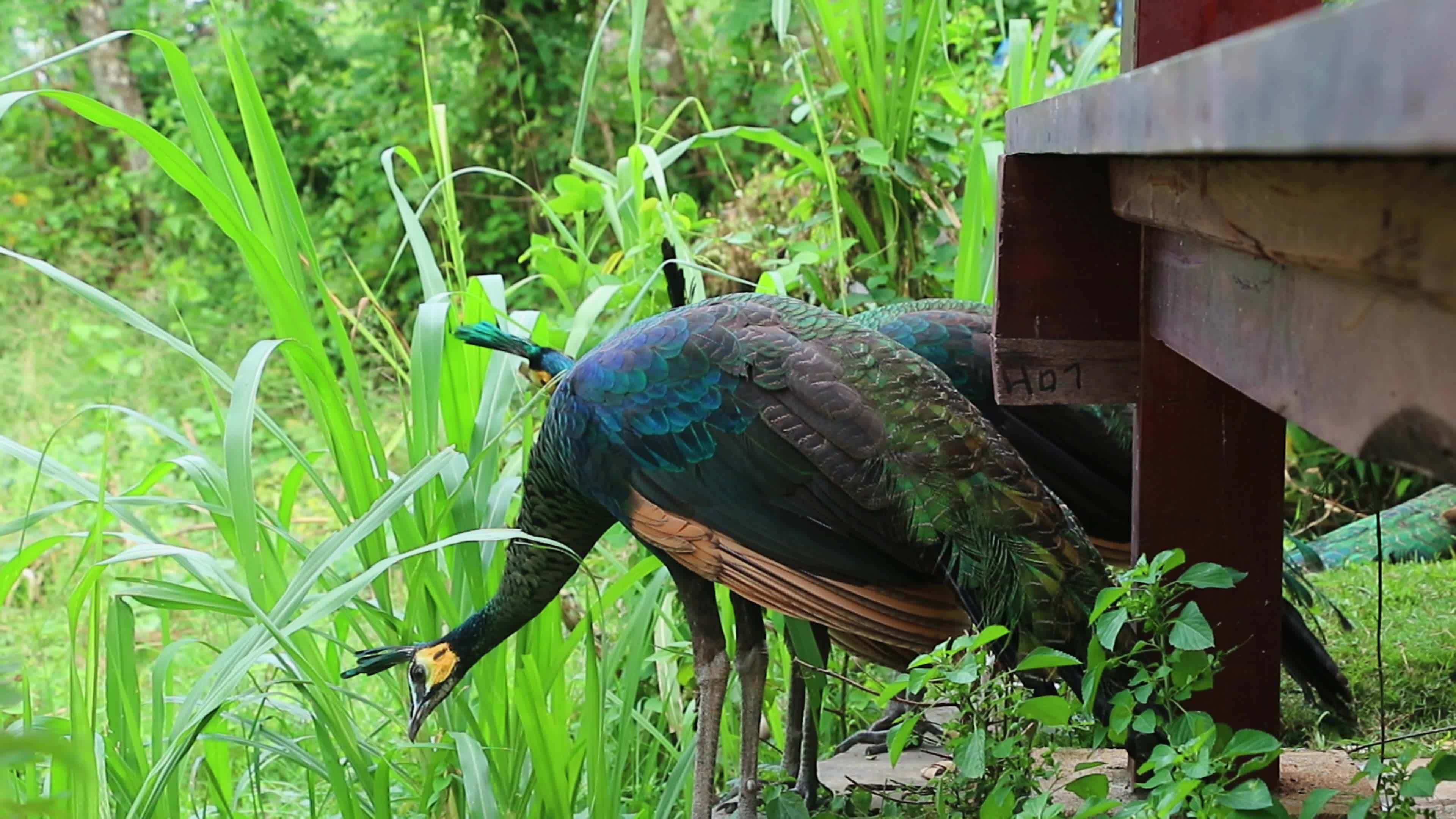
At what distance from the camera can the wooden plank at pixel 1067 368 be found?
78.2 inches

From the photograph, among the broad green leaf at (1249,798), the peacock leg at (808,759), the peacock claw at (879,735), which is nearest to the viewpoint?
the broad green leaf at (1249,798)

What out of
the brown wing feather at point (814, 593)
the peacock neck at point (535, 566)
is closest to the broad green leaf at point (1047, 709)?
the brown wing feather at point (814, 593)

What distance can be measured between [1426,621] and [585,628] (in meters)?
2.17

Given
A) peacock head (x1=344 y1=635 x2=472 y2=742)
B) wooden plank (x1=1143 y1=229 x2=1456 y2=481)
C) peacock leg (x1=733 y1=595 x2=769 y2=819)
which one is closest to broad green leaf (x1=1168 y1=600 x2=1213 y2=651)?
wooden plank (x1=1143 y1=229 x2=1456 y2=481)

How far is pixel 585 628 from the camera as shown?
2268 mm

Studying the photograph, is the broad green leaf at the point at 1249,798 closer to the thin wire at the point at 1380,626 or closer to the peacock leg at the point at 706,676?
the thin wire at the point at 1380,626

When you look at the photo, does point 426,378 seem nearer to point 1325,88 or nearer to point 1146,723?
point 1146,723

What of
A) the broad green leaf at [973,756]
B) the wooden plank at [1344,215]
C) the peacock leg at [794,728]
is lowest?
the peacock leg at [794,728]

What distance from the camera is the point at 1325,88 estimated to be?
0.55 m

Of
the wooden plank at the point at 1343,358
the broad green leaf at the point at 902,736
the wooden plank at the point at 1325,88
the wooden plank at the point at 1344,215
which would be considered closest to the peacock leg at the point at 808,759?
the broad green leaf at the point at 902,736

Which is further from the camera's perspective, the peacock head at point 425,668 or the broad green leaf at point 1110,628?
the peacock head at point 425,668

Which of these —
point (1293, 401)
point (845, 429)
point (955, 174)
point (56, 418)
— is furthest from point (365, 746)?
point (56, 418)

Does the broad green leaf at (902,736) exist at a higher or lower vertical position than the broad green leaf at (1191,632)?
lower

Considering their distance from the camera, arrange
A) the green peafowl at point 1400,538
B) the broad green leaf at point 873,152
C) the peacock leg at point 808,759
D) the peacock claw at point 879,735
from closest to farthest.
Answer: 1. the peacock leg at point 808,759
2. the peacock claw at point 879,735
3. the broad green leaf at point 873,152
4. the green peafowl at point 1400,538
